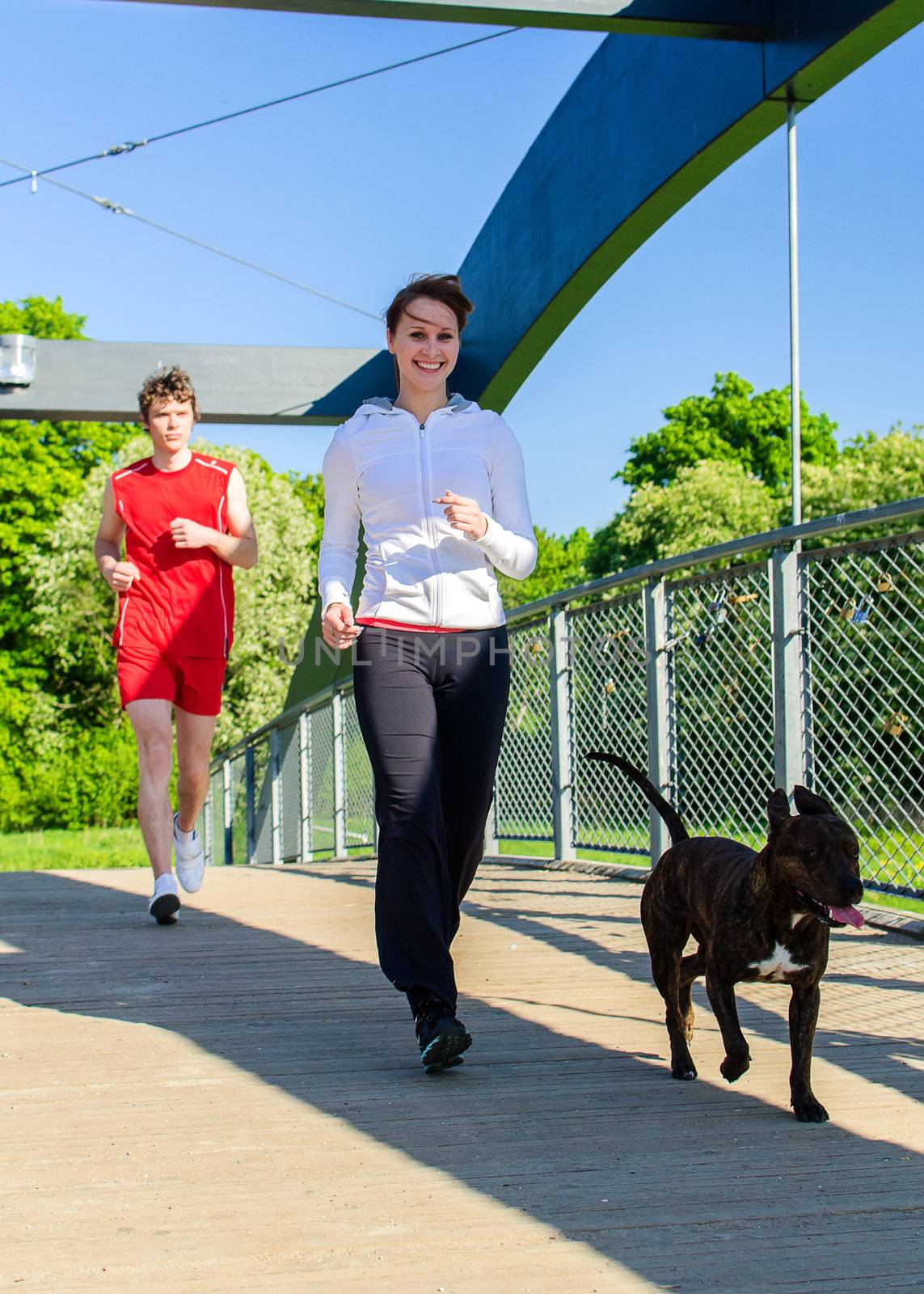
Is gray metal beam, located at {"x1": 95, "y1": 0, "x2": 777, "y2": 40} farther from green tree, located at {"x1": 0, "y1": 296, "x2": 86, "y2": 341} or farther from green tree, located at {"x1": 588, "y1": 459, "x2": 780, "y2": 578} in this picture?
green tree, located at {"x1": 0, "y1": 296, "x2": 86, "y2": 341}

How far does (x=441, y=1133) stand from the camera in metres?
2.59

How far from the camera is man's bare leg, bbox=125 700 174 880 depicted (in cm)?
516

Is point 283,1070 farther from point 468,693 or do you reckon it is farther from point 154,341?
point 154,341

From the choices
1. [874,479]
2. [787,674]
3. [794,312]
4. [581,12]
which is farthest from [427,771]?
[874,479]

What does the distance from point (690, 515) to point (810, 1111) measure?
107 feet

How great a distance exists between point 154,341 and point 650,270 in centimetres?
3920

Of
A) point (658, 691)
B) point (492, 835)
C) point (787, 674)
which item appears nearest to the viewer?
point (787, 674)

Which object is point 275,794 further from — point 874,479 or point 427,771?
point 874,479

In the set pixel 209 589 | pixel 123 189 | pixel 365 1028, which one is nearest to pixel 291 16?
pixel 209 589

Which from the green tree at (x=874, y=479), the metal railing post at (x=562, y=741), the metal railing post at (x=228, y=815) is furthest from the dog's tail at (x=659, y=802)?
the green tree at (x=874, y=479)

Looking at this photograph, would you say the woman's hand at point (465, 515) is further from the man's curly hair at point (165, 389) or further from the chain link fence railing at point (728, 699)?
the man's curly hair at point (165, 389)

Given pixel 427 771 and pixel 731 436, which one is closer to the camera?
pixel 427 771

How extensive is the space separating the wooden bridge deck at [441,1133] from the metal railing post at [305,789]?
846 cm

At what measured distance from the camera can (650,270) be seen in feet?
155
